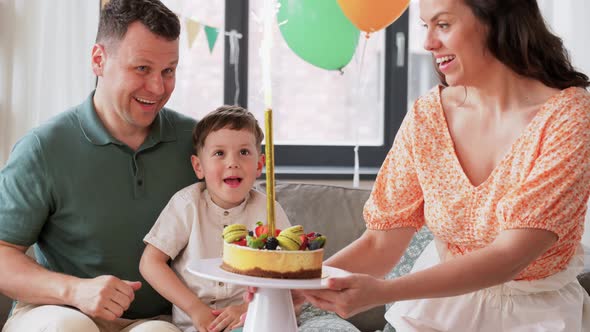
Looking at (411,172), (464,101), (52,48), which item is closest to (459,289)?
(411,172)

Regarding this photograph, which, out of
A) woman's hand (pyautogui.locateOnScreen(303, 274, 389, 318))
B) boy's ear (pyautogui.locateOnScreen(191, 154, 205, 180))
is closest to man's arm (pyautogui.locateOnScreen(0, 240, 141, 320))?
boy's ear (pyautogui.locateOnScreen(191, 154, 205, 180))

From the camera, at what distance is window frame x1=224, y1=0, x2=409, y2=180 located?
4188 mm

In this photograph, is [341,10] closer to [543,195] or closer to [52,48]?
[52,48]

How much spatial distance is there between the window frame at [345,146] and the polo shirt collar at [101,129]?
173 centimetres

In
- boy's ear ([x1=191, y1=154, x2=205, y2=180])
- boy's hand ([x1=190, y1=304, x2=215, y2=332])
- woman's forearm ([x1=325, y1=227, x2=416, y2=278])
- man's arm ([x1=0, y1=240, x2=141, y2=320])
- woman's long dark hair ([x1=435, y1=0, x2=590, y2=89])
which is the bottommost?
boy's hand ([x1=190, y1=304, x2=215, y2=332])

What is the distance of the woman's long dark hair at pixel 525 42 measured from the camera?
1.89m

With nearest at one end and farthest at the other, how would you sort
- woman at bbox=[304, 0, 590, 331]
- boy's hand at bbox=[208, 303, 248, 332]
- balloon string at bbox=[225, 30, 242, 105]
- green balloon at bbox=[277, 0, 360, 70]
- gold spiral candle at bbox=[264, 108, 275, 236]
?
1. gold spiral candle at bbox=[264, 108, 275, 236]
2. woman at bbox=[304, 0, 590, 331]
3. boy's hand at bbox=[208, 303, 248, 332]
4. green balloon at bbox=[277, 0, 360, 70]
5. balloon string at bbox=[225, 30, 242, 105]

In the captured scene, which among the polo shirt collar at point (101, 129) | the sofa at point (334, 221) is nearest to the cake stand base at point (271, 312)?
the polo shirt collar at point (101, 129)

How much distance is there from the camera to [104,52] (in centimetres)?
241

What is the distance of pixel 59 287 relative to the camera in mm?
2129

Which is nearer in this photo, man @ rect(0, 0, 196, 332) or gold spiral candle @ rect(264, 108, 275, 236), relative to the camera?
gold spiral candle @ rect(264, 108, 275, 236)

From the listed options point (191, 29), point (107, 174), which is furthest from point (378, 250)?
point (191, 29)

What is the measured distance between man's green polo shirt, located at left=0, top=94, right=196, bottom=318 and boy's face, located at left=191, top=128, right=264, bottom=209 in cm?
13

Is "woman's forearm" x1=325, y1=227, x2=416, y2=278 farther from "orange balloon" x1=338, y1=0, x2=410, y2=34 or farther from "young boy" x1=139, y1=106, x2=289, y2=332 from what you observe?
"orange balloon" x1=338, y1=0, x2=410, y2=34
